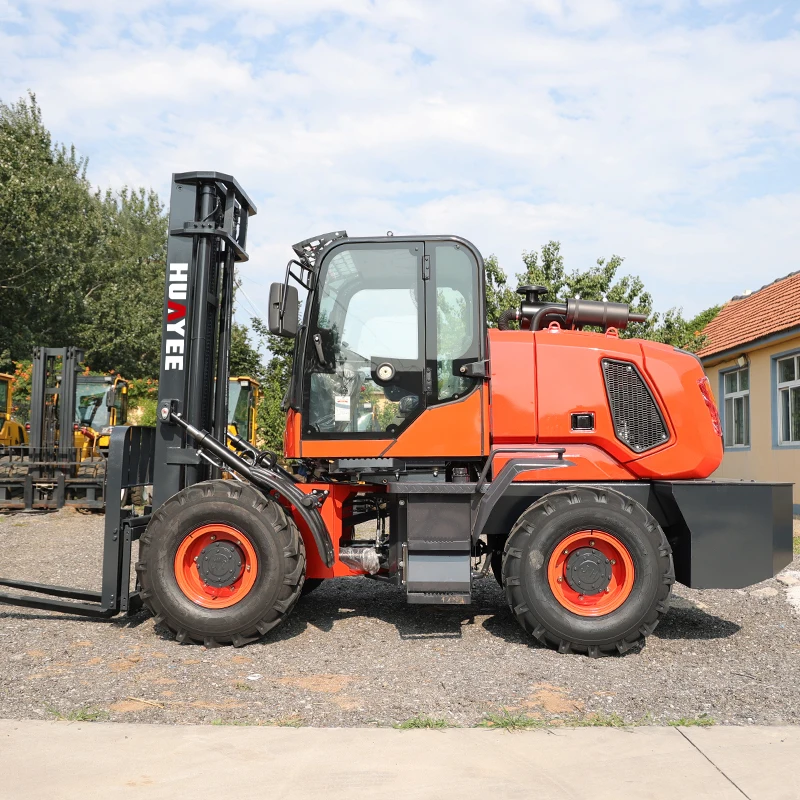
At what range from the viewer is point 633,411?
616 cm

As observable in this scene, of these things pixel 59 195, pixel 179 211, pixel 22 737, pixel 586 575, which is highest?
pixel 59 195

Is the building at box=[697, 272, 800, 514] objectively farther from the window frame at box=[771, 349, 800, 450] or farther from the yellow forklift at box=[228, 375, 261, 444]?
the yellow forklift at box=[228, 375, 261, 444]

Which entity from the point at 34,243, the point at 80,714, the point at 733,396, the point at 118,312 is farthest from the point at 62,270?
the point at 80,714

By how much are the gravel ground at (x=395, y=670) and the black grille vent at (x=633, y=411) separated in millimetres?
1487

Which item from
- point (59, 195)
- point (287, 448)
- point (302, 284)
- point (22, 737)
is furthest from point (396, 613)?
point (59, 195)

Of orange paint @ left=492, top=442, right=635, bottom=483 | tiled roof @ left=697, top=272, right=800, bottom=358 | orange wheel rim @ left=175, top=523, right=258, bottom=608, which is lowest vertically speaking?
orange wheel rim @ left=175, top=523, right=258, bottom=608

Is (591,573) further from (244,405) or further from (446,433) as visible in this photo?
(244,405)

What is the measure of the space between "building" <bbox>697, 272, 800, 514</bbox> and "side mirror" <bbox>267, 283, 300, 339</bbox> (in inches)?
423

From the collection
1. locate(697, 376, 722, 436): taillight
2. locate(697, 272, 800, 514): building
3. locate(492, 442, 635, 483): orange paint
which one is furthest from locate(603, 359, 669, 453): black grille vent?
locate(697, 272, 800, 514): building

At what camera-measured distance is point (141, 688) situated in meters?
4.68

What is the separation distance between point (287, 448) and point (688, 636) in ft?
10.9

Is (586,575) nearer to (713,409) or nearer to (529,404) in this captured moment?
(529,404)

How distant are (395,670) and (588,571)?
154 cm

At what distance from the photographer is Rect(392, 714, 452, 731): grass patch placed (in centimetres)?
405
